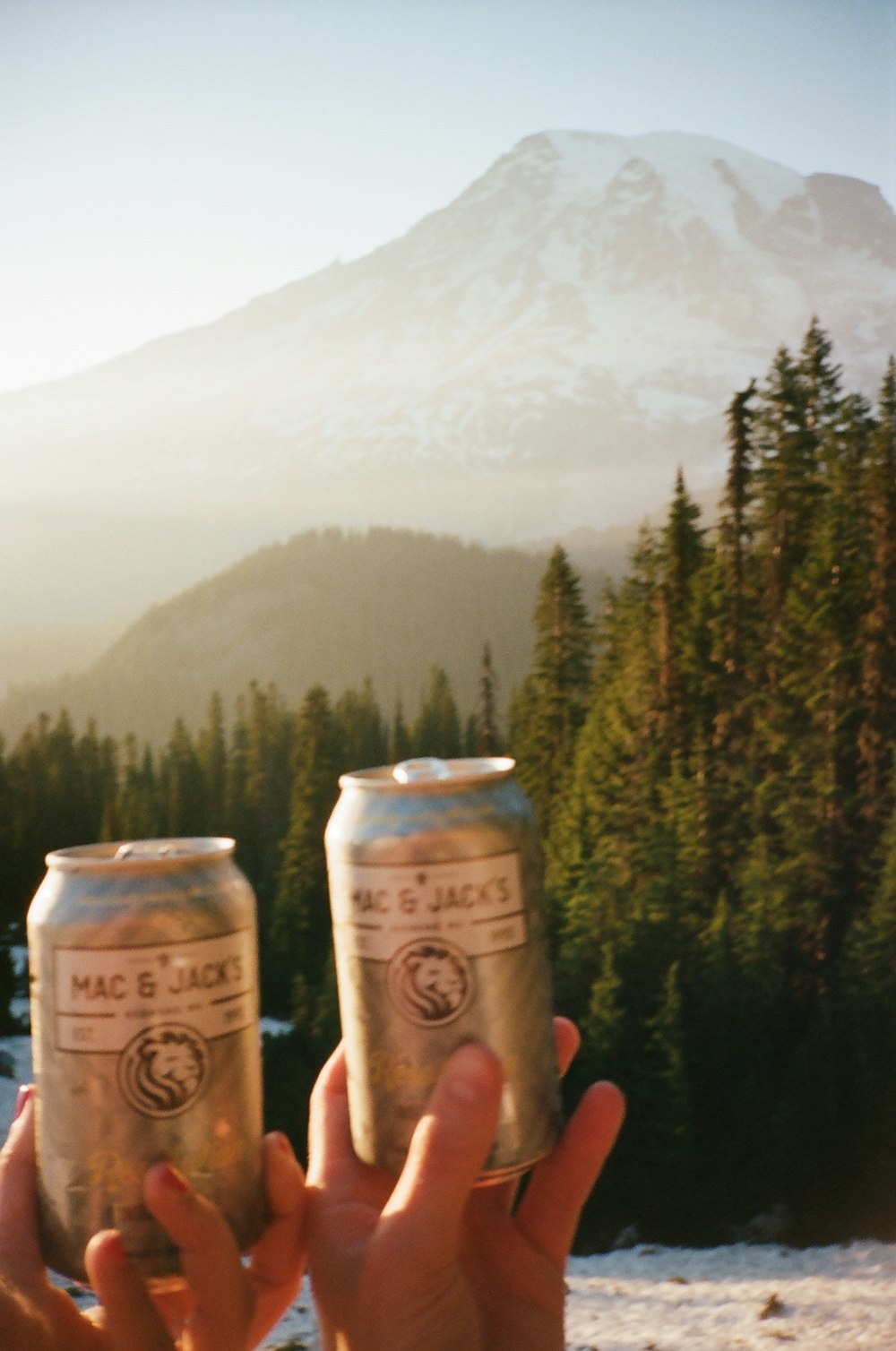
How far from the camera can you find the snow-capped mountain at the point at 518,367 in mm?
9328

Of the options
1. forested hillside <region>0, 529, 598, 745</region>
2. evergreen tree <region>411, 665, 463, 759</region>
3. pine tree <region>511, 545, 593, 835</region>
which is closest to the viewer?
pine tree <region>511, 545, 593, 835</region>

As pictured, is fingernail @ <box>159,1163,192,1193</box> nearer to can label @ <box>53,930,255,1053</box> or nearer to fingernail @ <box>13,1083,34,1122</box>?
can label @ <box>53,930,255,1053</box>

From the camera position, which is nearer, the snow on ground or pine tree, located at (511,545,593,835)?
the snow on ground

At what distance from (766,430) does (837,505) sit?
2.72ft

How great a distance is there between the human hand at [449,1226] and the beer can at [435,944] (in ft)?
0.13

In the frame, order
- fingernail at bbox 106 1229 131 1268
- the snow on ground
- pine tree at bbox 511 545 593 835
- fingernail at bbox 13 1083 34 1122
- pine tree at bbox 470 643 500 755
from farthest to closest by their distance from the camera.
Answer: pine tree at bbox 470 643 500 755
pine tree at bbox 511 545 593 835
the snow on ground
fingernail at bbox 13 1083 34 1122
fingernail at bbox 106 1229 131 1268

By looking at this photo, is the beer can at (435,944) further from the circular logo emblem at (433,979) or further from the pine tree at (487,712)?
the pine tree at (487,712)

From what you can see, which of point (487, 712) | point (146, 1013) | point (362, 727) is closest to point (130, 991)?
point (146, 1013)

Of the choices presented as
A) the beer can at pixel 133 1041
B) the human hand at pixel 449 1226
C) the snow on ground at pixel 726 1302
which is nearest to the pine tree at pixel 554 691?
the snow on ground at pixel 726 1302

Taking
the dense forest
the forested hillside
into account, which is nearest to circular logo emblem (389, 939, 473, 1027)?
the dense forest

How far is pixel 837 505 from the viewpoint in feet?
23.2

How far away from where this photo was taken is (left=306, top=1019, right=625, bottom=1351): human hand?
89cm

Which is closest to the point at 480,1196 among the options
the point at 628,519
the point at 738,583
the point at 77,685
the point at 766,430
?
the point at 738,583

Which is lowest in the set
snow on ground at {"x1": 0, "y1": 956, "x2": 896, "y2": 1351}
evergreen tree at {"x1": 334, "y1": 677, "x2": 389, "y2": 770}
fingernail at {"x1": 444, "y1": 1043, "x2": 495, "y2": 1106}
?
snow on ground at {"x1": 0, "y1": 956, "x2": 896, "y2": 1351}
